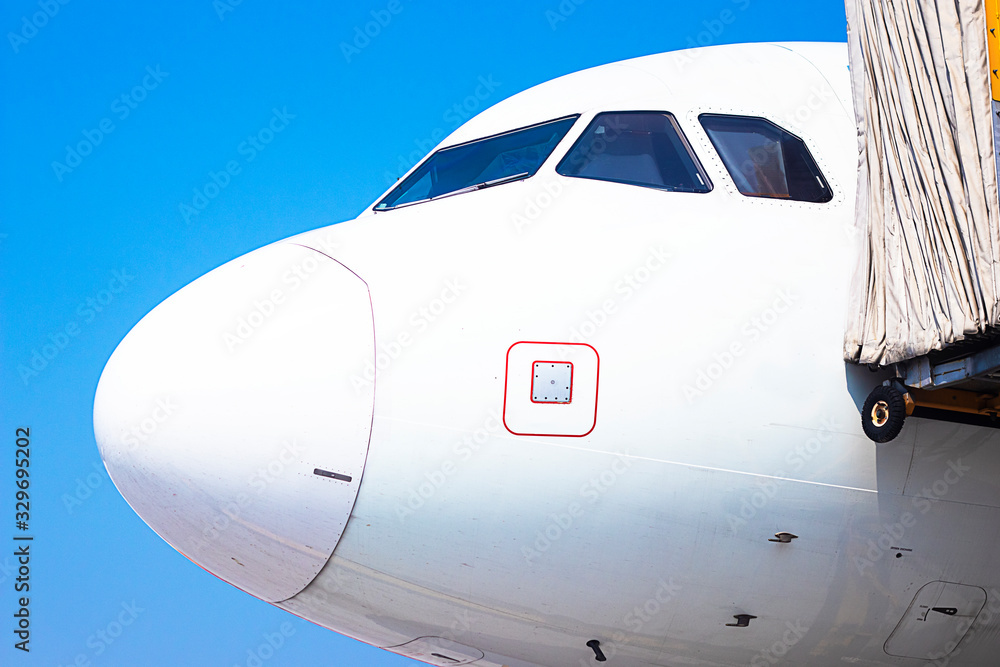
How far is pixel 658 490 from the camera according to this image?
477cm

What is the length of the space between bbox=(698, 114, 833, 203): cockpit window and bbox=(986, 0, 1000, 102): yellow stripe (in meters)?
1.26

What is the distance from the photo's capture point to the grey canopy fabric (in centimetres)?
427

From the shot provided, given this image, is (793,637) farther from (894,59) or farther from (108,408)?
(108,408)

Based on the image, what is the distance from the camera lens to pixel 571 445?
15.6 ft

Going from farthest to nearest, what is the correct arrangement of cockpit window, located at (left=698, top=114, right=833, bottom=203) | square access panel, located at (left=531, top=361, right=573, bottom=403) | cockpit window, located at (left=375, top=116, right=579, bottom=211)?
cockpit window, located at (left=375, top=116, right=579, bottom=211) → cockpit window, located at (left=698, top=114, right=833, bottom=203) → square access panel, located at (left=531, top=361, right=573, bottom=403)

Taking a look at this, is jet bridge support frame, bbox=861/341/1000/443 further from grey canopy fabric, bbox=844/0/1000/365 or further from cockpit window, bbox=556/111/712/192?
cockpit window, bbox=556/111/712/192
